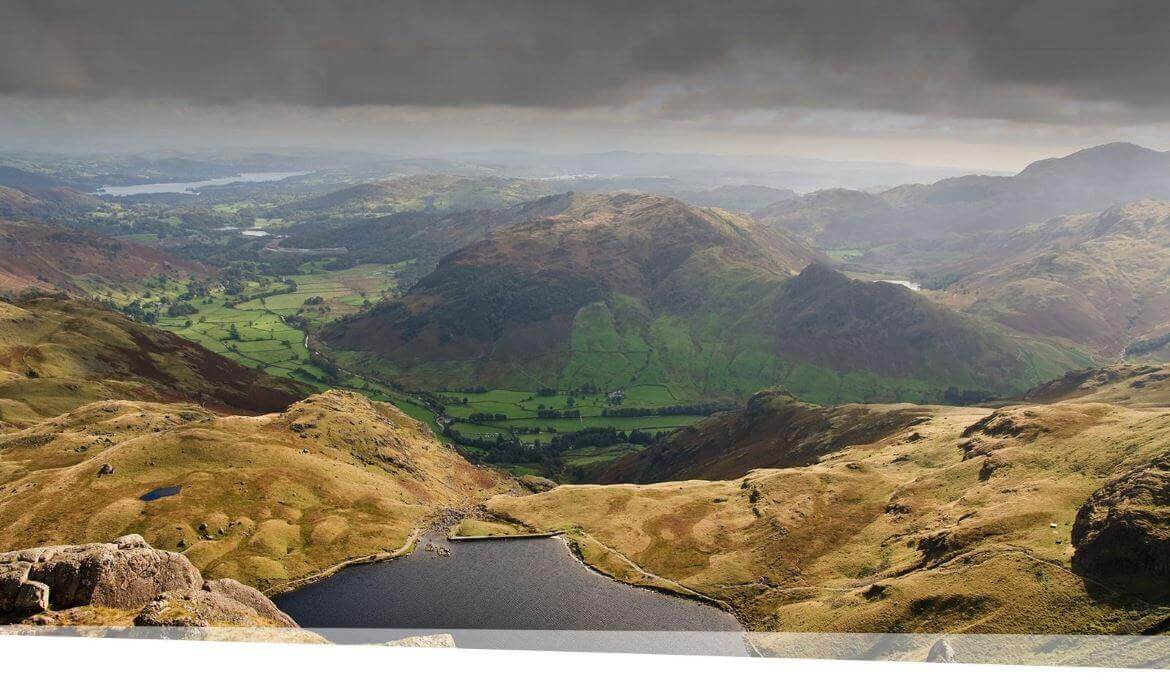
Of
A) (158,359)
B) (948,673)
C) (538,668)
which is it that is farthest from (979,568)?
(158,359)

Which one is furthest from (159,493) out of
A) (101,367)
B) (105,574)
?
(101,367)

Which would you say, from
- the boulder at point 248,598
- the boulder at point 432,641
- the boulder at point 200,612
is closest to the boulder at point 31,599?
the boulder at point 200,612

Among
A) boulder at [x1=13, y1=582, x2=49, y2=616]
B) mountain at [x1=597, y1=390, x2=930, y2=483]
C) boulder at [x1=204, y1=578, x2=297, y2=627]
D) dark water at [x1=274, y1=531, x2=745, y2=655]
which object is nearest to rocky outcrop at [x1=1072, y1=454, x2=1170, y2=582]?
dark water at [x1=274, y1=531, x2=745, y2=655]

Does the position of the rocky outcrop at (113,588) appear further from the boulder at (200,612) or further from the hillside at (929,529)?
the hillside at (929,529)

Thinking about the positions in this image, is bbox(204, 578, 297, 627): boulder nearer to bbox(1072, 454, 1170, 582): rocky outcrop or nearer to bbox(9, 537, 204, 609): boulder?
bbox(9, 537, 204, 609): boulder

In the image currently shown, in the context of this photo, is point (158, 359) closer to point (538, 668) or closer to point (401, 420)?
point (401, 420)

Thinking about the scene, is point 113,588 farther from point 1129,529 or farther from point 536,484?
point 536,484
